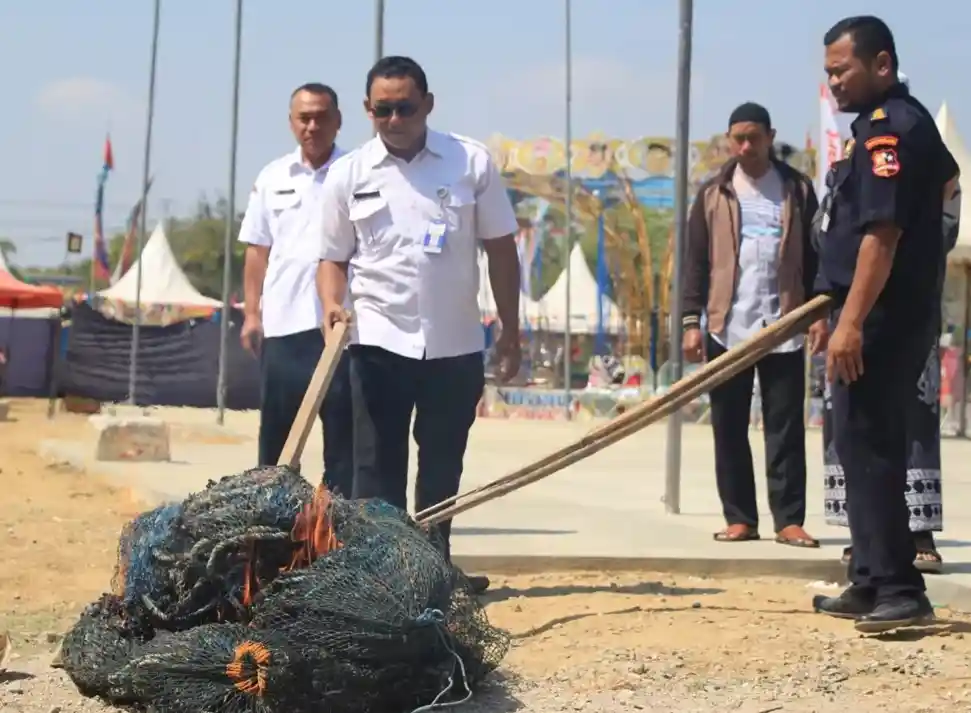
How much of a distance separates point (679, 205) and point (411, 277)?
3396 millimetres

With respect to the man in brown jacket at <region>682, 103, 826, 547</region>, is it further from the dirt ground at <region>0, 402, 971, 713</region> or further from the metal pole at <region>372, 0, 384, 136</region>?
the metal pole at <region>372, 0, 384, 136</region>

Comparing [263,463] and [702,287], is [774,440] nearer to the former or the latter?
[702,287]

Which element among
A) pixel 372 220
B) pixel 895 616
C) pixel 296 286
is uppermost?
pixel 372 220

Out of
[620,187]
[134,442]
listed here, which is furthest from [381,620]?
[620,187]

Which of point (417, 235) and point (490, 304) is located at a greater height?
point (490, 304)

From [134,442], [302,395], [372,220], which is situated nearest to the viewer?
[372,220]

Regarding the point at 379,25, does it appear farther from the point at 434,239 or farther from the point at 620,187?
the point at 620,187

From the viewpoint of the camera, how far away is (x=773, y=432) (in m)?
6.93

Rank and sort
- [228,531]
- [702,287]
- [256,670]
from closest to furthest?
1. [256,670]
2. [228,531]
3. [702,287]

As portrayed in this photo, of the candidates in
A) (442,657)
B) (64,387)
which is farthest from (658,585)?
(64,387)

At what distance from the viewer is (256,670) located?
3.74 metres

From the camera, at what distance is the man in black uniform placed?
15.4 feet

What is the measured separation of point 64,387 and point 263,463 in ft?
77.3

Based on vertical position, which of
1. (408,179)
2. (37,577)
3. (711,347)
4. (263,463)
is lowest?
(37,577)
